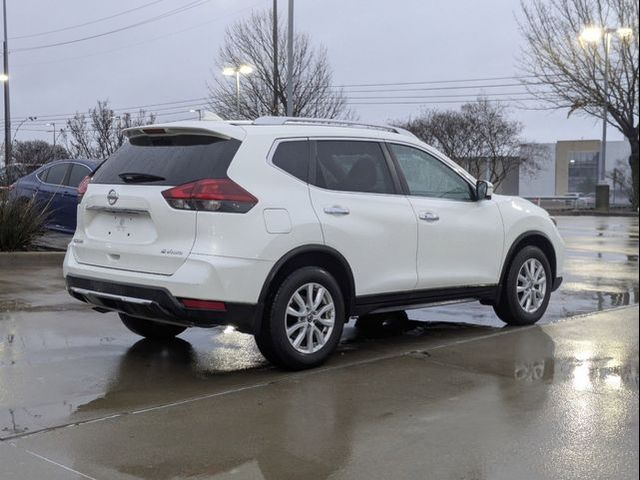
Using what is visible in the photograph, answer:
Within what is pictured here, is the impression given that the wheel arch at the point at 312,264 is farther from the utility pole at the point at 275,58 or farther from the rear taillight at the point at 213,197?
the utility pole at the point at 275,58

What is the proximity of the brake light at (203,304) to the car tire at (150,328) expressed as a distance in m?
1.56

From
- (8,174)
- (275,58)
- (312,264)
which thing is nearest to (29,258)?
(8,174)

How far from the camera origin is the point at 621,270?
464 inches

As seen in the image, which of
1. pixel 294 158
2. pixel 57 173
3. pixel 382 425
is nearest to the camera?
pixel 382 425

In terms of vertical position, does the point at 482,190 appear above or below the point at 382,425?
above

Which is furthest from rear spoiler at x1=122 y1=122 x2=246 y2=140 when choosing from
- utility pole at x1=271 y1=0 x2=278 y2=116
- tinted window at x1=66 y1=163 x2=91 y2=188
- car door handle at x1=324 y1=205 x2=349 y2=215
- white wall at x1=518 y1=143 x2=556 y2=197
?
white wall at x1=518 y1=143 x2=556 y2=197

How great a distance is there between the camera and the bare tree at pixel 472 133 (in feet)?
173

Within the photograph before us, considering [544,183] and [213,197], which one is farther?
[544,183]

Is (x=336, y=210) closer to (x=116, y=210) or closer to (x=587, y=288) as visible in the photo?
(x=116, y=210)

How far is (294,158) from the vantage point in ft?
19.1

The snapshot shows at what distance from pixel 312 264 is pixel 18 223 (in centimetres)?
754

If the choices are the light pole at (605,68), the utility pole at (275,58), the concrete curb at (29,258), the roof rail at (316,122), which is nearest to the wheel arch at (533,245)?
the roof rail at (316,122)

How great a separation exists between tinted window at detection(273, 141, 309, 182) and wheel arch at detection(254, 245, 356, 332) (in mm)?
567

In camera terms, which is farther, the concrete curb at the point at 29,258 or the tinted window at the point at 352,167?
the concrete curb at the point at 29,258
